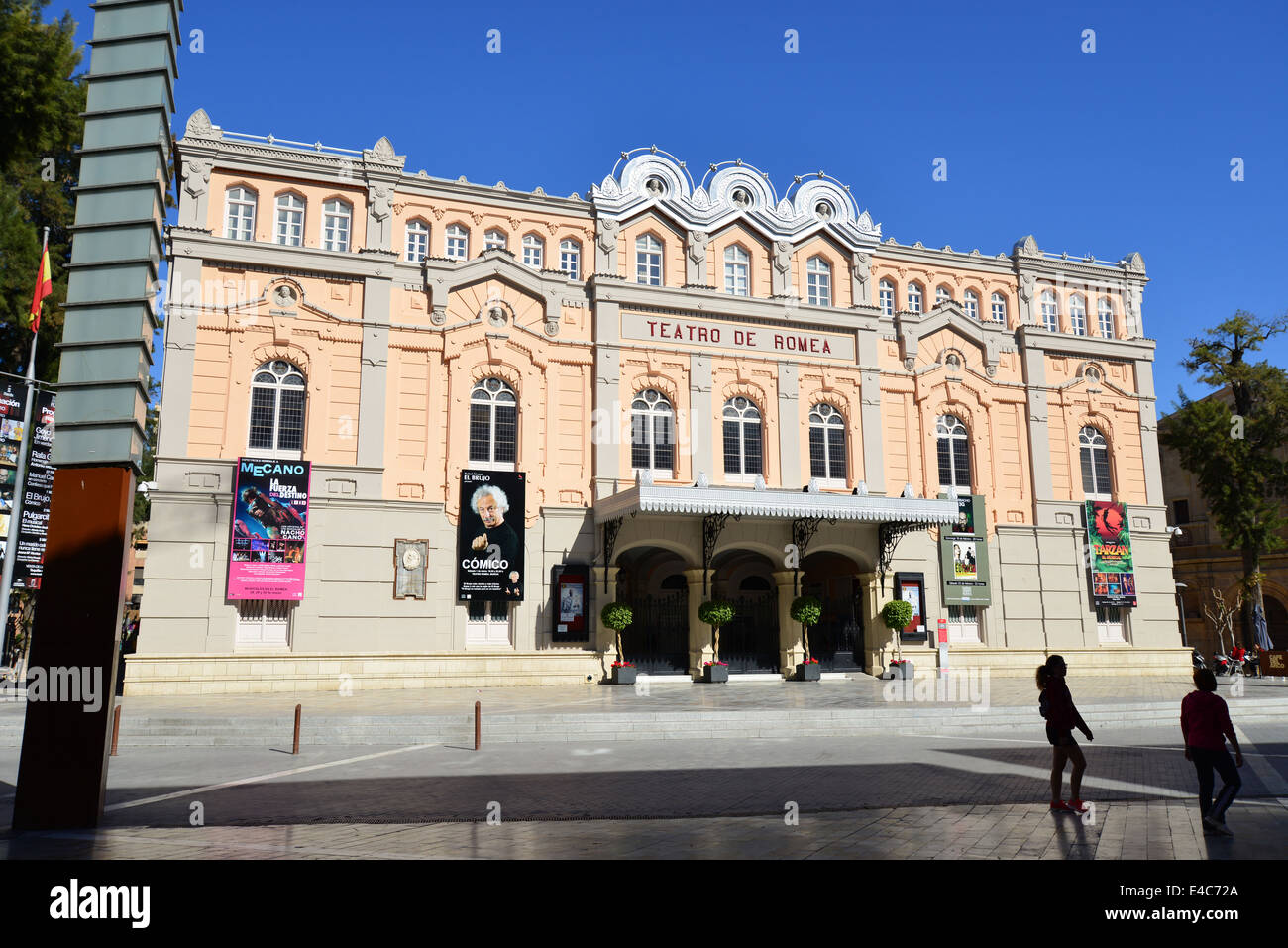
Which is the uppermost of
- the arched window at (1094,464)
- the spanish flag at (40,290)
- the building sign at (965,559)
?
the spanish flag at (40,290)

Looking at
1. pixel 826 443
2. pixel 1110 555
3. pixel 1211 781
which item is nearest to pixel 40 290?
pixel 826 443

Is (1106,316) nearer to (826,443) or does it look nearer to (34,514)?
(826,443)

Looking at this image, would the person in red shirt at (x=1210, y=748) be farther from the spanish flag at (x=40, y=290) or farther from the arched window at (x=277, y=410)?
the spanish flag at (x=40, y=290)

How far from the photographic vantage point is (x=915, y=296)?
33625 mm

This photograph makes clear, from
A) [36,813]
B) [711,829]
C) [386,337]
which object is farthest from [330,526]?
[711,829]

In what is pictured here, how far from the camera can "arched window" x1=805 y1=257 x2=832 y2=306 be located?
3212 cm

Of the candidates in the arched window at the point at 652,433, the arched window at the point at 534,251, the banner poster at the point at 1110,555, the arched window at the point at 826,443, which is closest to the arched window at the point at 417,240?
the arched window at the point at 534,251

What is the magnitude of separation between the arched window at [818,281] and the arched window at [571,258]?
8194 millimetres

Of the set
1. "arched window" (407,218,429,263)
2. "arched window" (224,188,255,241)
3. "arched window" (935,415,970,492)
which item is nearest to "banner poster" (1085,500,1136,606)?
"arched window" (935,415,970,492)

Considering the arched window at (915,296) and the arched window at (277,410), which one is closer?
the arched window at (277,410)

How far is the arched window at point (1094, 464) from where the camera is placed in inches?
1335

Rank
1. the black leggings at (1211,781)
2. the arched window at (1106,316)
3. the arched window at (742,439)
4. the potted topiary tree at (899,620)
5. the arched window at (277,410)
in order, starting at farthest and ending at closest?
the arched window at (1106,316), the arched window at (742,439), the potted topiary tree at (899,620), the arched window at (277,410), the black leggings at (1211,781)

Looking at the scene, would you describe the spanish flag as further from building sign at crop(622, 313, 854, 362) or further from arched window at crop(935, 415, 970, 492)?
arched window at crop(935, 415, 970, 492)

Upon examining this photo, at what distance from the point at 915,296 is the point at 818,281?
4.06 metres
